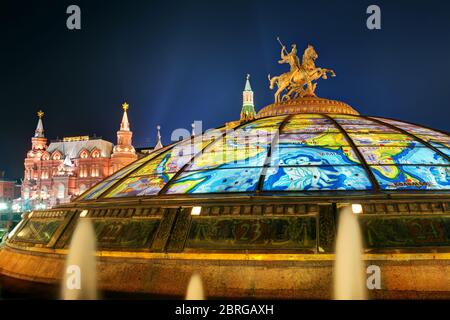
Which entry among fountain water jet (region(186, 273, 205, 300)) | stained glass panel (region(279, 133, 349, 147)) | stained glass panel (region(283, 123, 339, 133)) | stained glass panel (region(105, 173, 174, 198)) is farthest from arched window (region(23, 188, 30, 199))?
fountain water jet (region(186, 273, 205, 300))

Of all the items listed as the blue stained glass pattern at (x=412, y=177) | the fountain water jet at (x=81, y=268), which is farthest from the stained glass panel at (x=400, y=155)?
the fountain water jet at (x=81, y=268)

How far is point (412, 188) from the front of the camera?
725 centimetres

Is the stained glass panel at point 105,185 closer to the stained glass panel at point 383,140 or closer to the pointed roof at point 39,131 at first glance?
the stained glass panel at point 383,140

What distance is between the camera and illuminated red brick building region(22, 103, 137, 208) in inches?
3108

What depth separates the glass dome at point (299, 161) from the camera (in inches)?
297

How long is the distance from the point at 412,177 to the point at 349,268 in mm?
2896

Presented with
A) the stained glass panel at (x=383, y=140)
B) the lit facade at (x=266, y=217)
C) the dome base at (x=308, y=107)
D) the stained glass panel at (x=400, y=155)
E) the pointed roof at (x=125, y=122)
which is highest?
the pointed roof at (x=125, y=122)

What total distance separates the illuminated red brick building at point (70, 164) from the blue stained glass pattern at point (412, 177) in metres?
70.9

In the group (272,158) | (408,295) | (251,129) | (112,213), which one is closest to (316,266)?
(408,295)

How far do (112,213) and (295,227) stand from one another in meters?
3.62

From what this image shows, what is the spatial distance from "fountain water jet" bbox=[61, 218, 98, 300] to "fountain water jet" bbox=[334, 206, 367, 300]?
3.81 meters
